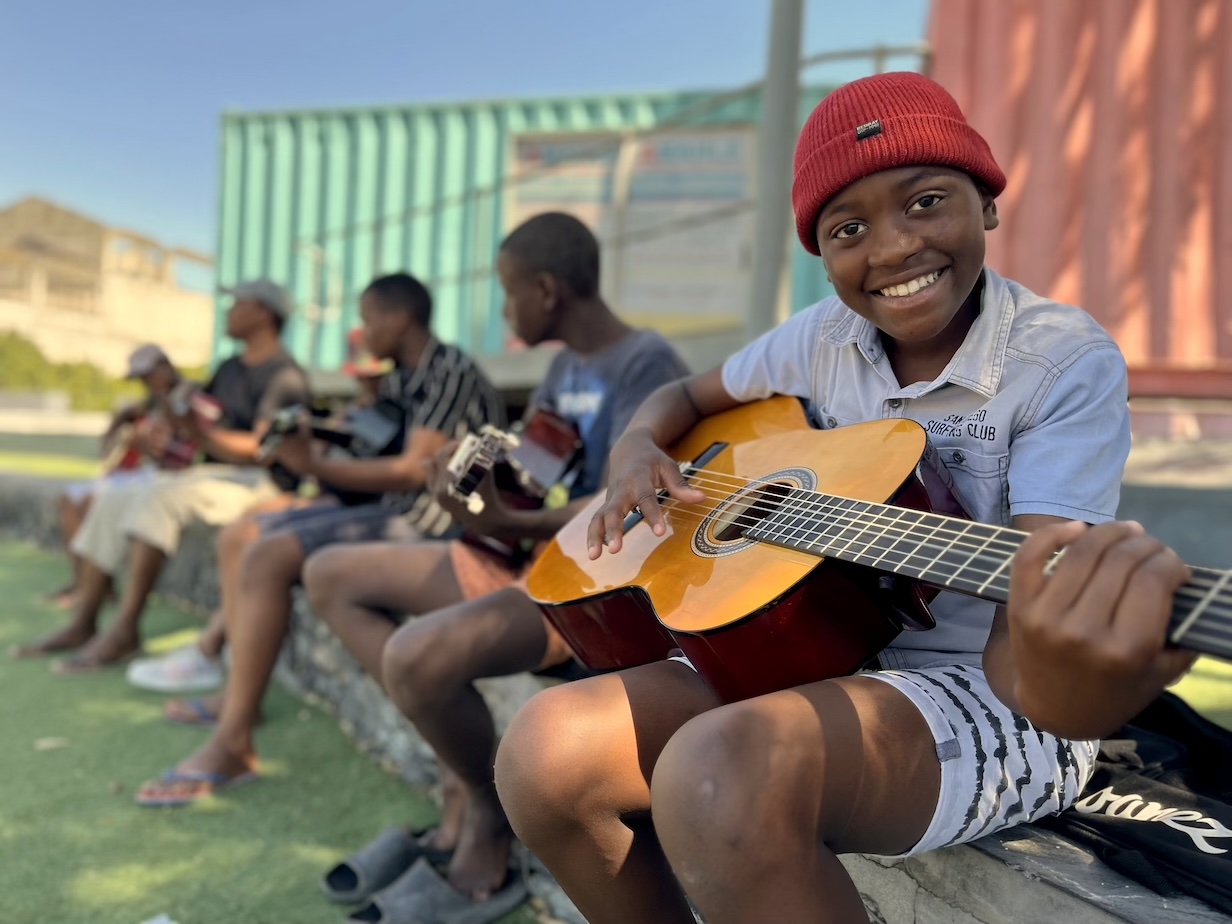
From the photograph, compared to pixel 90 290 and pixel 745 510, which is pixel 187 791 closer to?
pixel 745 510

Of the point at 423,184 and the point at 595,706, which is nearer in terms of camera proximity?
the point at 595,706

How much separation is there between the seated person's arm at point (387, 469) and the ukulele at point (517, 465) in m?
0.39

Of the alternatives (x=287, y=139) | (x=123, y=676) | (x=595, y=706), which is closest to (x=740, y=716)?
(x=595, y=706)

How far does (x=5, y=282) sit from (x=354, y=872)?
26890mm

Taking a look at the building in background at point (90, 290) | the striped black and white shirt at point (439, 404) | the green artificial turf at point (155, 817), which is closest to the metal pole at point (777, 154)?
the striped black and white shirt at point (439, 404)

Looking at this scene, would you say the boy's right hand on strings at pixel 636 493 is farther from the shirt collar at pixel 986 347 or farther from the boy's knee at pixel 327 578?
the boy's knee at pixel 327 578

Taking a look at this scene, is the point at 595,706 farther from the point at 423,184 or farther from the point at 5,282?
the point at 5,282

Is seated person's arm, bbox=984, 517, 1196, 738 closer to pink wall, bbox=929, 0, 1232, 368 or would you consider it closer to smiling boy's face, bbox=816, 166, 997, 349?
smiling boy's face, bbox=816, 166, 997, 349

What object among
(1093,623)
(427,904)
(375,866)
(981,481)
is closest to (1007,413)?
(981,481)

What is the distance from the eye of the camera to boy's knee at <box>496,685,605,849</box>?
1.33 metres

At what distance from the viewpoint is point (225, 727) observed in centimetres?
279

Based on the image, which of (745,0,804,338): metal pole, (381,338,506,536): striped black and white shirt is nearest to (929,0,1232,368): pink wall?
(745,0,804,338): metal pole

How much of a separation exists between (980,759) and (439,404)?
2146 millimetres

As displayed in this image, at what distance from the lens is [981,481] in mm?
1458
